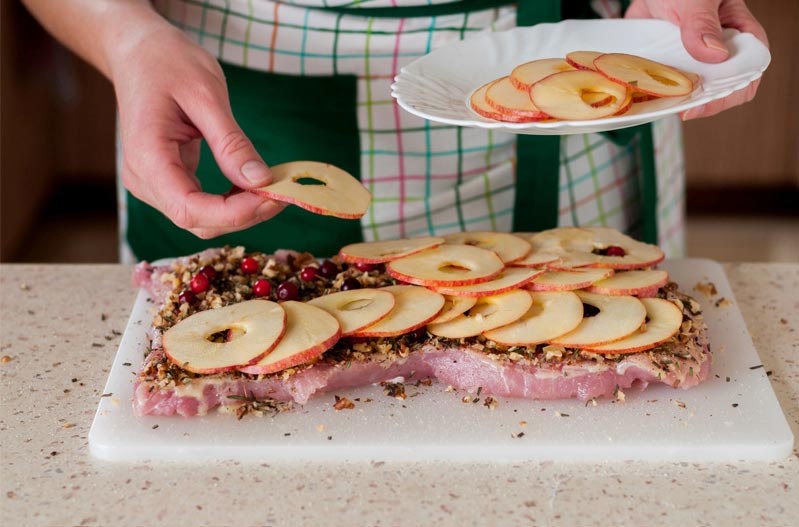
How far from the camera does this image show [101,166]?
16.3 feet

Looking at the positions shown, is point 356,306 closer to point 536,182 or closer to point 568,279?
point 568,279

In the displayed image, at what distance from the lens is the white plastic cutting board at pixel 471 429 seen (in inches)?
54.5

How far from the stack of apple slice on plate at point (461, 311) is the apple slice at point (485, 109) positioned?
287mm

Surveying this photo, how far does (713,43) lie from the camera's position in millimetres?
1646

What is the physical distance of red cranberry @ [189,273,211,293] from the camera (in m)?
1.69

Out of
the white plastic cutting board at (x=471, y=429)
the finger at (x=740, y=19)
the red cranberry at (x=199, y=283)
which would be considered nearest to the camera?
the white plastic cutting board at (x=471, y=429)

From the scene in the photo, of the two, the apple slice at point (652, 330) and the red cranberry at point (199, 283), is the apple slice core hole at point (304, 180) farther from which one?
the apple slice at point (652, 330)

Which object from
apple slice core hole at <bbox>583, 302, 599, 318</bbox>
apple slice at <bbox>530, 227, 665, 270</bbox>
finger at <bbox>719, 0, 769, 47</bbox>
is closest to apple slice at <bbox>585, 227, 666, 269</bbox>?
apple slice at <bbox>530, 227, 665, 270</bbox>

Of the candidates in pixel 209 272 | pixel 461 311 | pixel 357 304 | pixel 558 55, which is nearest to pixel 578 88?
pixel 558 55

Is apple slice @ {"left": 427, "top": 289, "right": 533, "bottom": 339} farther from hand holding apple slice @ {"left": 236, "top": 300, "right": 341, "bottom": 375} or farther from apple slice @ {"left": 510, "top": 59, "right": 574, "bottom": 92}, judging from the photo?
apple slice @ {"left": 510, "top": 59, "right": 574, "bottom": 92}

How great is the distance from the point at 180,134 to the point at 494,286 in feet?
2.08

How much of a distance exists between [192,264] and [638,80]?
89 cm

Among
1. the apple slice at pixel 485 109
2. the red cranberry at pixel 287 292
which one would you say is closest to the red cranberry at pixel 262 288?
the red cranberry at pixel 287 292

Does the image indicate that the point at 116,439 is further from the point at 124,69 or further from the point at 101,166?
the point at 101,166
